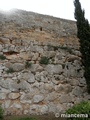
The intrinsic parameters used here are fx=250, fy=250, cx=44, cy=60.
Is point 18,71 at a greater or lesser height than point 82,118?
greater

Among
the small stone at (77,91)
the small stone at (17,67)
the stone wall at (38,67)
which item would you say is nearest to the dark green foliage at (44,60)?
the stone wall at (38,67)

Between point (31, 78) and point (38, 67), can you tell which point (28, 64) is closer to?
point (38, 67)

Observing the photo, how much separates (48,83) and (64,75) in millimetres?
820

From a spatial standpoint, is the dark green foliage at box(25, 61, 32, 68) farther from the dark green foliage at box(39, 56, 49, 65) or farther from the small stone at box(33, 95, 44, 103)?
the small stone at box(33, 95, 44, 103)

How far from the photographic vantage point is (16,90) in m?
8.69

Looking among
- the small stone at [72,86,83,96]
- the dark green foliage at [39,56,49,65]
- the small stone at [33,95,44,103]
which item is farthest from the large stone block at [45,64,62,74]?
the small stone at [33,95,44,103]

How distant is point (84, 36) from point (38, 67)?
2.19 m

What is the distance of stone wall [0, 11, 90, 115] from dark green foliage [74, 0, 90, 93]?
68 cm

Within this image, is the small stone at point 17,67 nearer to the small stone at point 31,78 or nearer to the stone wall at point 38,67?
the stone wall at point 38,67

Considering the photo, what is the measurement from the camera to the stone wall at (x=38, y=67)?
872cm

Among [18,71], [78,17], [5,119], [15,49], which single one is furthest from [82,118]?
[78,17]

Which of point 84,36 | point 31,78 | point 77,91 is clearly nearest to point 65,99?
point 77,91

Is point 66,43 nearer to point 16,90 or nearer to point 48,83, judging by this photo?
point 48,83

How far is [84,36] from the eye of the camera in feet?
32.0
